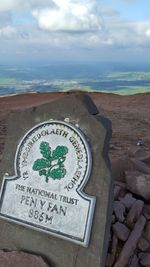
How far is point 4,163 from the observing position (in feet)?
12.9

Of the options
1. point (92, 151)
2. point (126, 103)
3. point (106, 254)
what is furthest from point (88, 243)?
point (126, 103)

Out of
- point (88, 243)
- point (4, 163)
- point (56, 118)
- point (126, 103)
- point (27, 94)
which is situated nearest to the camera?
point (88, 243)

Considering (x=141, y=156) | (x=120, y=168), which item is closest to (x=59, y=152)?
(x=120, y=168)

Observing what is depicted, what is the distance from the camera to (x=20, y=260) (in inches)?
140

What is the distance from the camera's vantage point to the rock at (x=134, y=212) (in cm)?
390

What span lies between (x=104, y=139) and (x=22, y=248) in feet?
4.51

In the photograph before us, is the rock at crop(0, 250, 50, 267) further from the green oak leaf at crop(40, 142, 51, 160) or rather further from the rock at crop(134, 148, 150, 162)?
the rock at crop(134, 148, 150, 162)

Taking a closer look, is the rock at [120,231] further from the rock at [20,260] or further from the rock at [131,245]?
the rock at [20,260]

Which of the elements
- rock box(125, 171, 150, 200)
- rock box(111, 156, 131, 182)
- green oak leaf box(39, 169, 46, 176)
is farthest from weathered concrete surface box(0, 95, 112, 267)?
rock box(111, 156, 131, 182)

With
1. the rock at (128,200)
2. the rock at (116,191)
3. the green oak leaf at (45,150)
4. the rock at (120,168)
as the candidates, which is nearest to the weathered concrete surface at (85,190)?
the green oak leaf at (45,150)

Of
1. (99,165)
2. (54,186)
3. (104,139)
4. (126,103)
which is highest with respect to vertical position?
(126,103)

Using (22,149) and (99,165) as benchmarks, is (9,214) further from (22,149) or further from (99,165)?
(99,165)

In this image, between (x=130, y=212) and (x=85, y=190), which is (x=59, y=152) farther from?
(x=130, y=212)

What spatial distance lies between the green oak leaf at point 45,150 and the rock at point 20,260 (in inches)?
37.7
